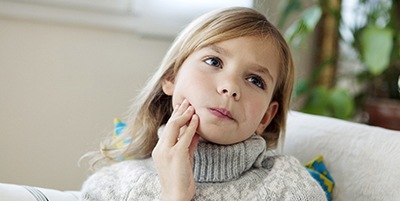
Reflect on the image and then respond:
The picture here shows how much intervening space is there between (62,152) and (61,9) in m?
0.46

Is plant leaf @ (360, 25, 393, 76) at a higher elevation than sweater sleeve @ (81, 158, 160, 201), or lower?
lower

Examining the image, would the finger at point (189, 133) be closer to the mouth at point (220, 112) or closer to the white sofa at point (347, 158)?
the mouth at point (220, 112)

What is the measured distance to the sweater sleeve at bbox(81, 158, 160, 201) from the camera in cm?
121

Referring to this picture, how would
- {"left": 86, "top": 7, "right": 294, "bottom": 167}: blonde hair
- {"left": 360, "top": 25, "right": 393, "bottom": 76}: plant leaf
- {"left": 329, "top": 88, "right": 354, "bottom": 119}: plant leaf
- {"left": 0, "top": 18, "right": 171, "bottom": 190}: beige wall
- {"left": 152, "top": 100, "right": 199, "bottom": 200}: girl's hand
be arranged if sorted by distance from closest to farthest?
{"left": 152, "top": 100, "right": 199, "bottom": 200}: girl's hand
{"left": 86, "top": 7, "right": 294, "bottom": 167}: blonde hair
{"left": 0, "top": 18, "right": 171, "bottom": 190}: beige wall
{"left": 360, "top": 25, "right": 393, "bottom": 76}: plant leaf
{"left": 329, "top": 88, "right": 354, "bottom": 119}: plant leaf

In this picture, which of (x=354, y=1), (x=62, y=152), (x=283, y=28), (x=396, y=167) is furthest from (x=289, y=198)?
(x=354, y=1)

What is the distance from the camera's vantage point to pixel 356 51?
2.76 metres

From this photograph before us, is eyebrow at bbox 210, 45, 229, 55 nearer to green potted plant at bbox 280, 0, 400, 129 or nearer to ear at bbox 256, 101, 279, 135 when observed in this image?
ear at bbox 256, 101, 279, 135

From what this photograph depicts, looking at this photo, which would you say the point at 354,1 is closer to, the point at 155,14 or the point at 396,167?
the point at 155,14

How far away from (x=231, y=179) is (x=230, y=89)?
0.19 metres

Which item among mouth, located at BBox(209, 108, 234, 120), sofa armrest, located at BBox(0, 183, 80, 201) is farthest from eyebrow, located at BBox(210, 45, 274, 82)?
sofa armrest, located at BBox(0, 183, 80, 201)

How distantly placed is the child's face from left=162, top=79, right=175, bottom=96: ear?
63 mm

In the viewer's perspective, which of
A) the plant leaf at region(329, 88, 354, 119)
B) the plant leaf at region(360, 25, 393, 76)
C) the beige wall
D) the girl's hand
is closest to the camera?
the girl's hand

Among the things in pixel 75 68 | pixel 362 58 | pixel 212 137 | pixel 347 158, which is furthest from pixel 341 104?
pixel 212 137

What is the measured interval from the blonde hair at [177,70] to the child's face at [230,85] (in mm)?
22
